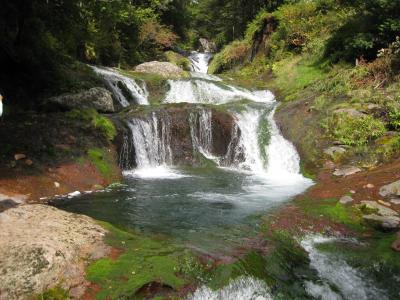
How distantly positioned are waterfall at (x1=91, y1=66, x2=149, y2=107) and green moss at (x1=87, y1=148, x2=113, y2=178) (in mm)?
6616

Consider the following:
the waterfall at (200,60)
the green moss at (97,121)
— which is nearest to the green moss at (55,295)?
the green moss at (97,121)

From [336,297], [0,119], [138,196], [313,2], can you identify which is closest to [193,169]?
[138,196]

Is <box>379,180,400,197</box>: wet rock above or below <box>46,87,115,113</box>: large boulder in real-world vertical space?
below

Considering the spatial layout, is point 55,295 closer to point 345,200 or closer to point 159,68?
point 345,200

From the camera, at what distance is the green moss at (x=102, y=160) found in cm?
1181

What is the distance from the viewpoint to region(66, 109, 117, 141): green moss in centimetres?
1322

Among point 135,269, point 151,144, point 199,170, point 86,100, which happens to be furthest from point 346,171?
point 86,100

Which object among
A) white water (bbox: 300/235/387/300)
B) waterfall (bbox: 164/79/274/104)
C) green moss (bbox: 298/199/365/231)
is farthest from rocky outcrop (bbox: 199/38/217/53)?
white water (bbox: 300/235/387/300)

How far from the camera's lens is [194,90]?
21406mm

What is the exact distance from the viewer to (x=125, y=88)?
65.5 ft

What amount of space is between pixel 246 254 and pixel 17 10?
11368mm

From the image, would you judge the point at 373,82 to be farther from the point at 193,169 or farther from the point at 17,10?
the point at 17,10

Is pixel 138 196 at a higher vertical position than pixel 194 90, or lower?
lower

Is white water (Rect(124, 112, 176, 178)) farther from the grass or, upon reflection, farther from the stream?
the grass
